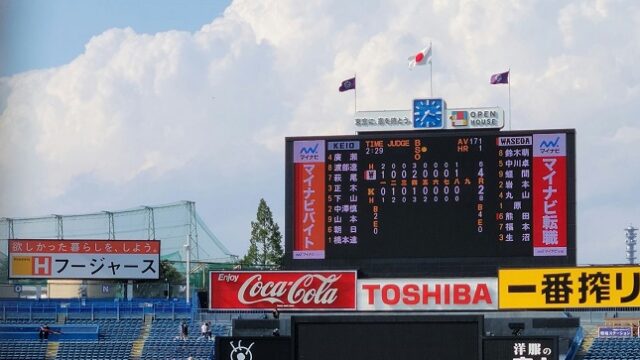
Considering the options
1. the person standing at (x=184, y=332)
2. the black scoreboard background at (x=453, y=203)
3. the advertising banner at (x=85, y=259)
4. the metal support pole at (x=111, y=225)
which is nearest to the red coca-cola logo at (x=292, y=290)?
the black scoreboard background at (x=453, y=203)

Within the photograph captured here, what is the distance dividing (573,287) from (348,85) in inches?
318

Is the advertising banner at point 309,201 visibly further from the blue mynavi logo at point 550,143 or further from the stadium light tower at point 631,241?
the stadium light tower at point 631,241

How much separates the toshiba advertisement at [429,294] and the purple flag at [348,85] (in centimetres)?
534

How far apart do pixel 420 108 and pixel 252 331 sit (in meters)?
7.14

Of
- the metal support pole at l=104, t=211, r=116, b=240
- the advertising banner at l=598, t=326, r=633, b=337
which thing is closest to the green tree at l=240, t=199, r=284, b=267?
the metal support pole at l=104, t=211, r=116, b=240

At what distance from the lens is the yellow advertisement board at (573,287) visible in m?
30.2

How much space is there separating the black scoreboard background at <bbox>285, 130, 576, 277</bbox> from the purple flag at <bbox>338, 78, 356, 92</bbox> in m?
3.19

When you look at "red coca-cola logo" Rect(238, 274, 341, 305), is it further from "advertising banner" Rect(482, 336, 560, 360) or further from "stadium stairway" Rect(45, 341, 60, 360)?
"stadium stairway" Rect(45, 341, 60, 360)

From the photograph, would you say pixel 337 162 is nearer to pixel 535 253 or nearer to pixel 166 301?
pixel 535 253

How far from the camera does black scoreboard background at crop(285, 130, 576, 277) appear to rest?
1179 inches

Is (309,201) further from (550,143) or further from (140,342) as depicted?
(140,342)

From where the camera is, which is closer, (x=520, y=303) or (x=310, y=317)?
(x=310, y=317)

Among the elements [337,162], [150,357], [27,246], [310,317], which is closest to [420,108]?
[337,162]

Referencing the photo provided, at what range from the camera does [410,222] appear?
30.2 metres
